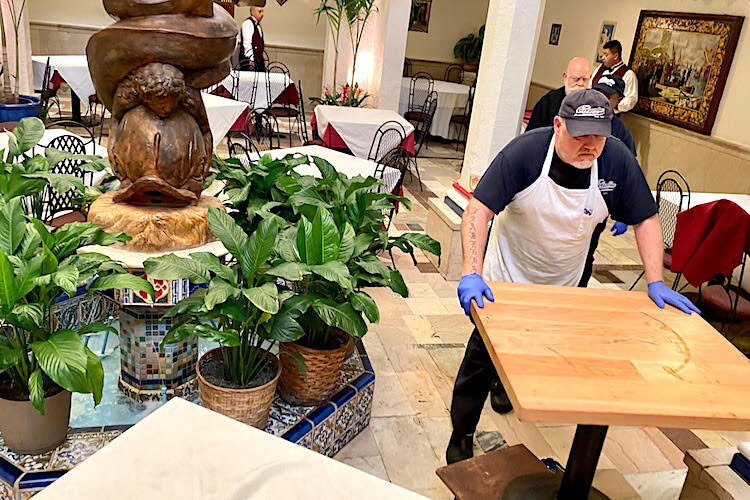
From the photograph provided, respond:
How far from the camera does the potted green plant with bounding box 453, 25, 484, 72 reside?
11158 mm

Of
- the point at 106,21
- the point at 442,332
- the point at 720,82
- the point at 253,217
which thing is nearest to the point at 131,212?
the point at 253,217

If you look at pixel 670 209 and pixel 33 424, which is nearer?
pixel 33 424

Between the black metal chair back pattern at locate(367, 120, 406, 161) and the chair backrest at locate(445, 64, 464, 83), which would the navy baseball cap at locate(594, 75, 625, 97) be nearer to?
the black metal chair back pattern at locate(367, 120, 406, 161)

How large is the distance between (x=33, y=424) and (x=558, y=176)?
6.71 ft

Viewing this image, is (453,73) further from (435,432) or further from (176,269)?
(176,269)

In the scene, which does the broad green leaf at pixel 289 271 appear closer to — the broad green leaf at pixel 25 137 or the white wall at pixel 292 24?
the broad green leaf at pixel 25 137

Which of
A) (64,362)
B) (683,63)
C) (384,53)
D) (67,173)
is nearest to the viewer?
(64,362)

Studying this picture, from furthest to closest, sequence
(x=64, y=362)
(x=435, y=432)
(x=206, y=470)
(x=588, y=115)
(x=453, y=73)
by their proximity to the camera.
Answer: (x=453, y=73) < (x=435, y=432) < (x=588, y=115) < (x=64, y=362) < (x=206, y=470)

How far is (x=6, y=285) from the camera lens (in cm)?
187

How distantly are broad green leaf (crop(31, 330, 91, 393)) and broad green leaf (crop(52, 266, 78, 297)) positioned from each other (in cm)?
16

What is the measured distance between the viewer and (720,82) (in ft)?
20.8

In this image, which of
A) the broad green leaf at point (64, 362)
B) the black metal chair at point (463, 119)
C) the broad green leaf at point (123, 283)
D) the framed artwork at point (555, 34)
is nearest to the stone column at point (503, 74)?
the broad green leaf at point (123, 283)

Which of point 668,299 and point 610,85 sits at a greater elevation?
point 610,85

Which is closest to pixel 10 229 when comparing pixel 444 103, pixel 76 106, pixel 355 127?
pixel 355 127
